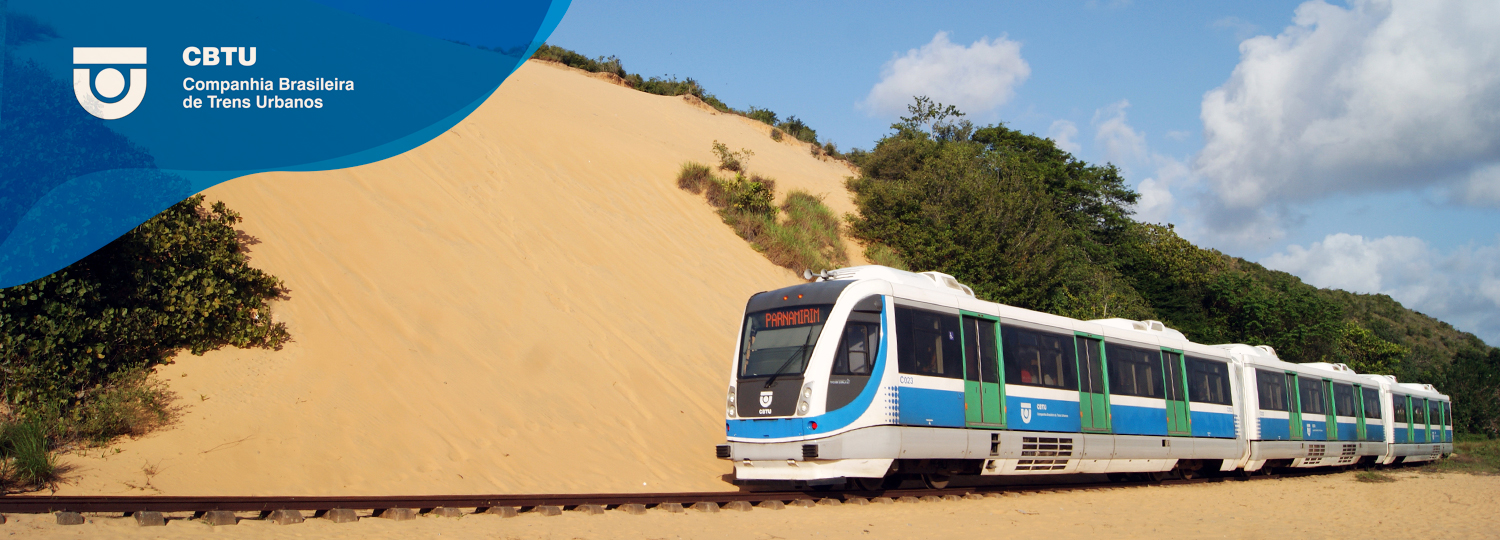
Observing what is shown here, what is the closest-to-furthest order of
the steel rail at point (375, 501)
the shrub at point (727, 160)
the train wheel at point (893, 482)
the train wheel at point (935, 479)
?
1. the steel rail at point (375, 501)
2. the train wheel at point (893, 482)
3. the train wheel at point (935, 479)
4. the shrub at point (727, 160)

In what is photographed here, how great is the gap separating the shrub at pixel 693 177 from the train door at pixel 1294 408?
17.9 meters

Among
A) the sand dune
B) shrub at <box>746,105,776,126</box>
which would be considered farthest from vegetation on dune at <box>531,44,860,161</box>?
the sand dune

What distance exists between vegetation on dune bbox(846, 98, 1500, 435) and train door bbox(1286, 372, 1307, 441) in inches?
342

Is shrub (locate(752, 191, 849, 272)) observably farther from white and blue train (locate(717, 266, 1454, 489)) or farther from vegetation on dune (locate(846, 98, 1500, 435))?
white and blue train (locate(717, 266, 1454, 489))

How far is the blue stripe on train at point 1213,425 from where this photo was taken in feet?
59.5

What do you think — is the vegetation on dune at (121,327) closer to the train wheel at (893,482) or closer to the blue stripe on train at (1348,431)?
the train wheel at (893,482)

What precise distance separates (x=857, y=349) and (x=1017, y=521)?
2920 mm

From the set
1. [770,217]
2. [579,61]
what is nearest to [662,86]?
[579,61]

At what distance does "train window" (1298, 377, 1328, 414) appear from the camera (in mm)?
22047

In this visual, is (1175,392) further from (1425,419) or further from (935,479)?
(1425,419)

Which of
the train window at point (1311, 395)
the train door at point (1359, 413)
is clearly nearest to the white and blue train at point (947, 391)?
the train window at point (1311, 395)

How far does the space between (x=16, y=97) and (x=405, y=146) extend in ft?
32.4

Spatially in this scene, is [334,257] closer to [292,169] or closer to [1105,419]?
[292,169]

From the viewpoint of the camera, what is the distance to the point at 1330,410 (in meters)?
23.4
